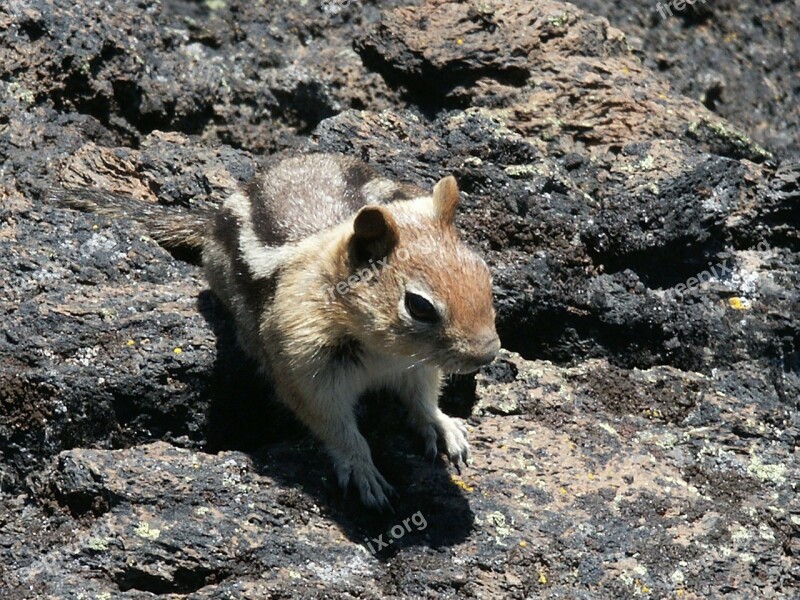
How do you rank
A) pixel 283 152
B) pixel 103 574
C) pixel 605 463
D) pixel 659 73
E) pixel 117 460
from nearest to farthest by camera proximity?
1. pixel 103 574
2. pixel 117 460
3. pixel 605 463
4. pixel 283 152
5. pixel 659 73

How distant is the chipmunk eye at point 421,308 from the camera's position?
4578 mm

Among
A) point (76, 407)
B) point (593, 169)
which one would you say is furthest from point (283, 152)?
point (76, 407)

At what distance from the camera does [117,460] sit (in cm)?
471

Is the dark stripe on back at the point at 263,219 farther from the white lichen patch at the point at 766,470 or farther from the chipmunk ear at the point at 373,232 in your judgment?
the white lichen patch at the point at 766,470

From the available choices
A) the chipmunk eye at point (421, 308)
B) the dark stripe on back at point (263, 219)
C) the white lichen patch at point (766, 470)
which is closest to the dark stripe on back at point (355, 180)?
the dark stripe on back at point (263, 219)

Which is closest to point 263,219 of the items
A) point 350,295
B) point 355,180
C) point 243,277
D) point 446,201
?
point 243,277

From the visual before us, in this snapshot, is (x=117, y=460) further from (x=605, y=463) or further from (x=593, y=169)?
(x=593, y=169)

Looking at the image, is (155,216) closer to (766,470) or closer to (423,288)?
(423,288)

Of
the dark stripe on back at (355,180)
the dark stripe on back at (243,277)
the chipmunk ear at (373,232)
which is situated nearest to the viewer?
the chipmunk ear at (373,232)

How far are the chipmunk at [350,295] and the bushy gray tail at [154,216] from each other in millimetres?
135

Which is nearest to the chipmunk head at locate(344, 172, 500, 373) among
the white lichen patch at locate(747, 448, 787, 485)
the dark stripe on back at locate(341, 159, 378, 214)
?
the dark stripe on back at locate(341, 159, 378, 214)

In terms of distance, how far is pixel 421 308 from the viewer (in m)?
4.61

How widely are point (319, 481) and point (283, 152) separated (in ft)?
8.08

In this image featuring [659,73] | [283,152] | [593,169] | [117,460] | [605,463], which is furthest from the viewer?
[659,73]
